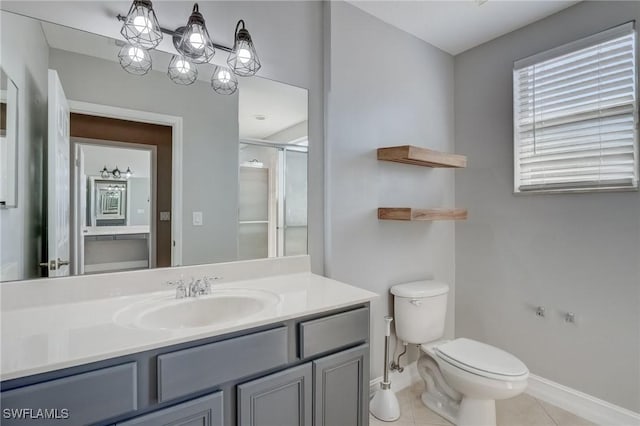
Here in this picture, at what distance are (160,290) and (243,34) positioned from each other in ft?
4.05

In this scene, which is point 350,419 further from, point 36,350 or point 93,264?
point 93,264

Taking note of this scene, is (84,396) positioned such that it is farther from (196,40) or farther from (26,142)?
(196,40)

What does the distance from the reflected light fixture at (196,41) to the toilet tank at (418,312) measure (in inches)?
67.3

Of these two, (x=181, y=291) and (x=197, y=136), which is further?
(x=197, y=136)

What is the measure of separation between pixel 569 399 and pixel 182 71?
113 inches

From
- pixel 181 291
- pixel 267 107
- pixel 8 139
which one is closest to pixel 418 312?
pixel 181 291

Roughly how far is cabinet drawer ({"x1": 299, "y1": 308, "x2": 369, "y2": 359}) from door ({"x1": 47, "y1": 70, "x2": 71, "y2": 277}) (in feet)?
3.24

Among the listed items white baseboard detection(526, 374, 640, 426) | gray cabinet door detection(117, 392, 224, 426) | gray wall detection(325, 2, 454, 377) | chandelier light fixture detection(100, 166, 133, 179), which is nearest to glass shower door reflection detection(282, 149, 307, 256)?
gray wall detection(325, 2, 454, 377)

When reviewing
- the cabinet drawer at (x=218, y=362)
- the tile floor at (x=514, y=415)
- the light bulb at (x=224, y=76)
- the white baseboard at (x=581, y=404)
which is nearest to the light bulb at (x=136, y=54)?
the light bulb at (x=224, y=76)

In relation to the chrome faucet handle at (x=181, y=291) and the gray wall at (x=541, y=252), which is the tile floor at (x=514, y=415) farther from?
the chrome faucet handle at (x=181, y=291)

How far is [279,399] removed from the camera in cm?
118

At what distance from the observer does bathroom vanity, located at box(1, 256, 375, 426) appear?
0.84 m

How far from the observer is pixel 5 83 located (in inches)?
43.9

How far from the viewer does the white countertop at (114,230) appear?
135 cm
